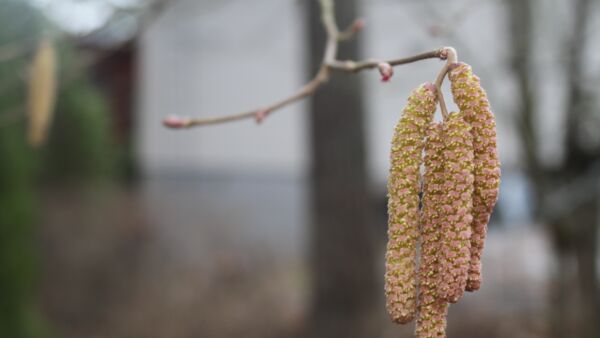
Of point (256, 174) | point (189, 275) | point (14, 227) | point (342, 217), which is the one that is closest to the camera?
point (342, 217)

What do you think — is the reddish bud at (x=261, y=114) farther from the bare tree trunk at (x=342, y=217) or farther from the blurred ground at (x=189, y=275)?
the blurred ground at (x=189, y=275)

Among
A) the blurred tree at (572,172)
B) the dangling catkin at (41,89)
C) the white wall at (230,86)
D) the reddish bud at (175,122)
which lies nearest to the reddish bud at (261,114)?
the reddish bud at (175,122)

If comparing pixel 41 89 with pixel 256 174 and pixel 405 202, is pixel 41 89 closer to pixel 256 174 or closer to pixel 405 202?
pixel 405 202

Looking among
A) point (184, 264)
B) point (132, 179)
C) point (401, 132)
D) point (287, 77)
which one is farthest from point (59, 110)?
point (401, 132)

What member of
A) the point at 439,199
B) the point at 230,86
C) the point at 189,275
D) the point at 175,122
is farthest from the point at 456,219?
the point at 230,86

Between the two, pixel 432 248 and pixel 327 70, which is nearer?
pixel 432 248

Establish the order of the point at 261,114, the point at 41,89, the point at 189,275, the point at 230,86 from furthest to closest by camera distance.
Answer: the point at 230,86 < the point at 189,275 < the point at 41,89 < the point at 261,114

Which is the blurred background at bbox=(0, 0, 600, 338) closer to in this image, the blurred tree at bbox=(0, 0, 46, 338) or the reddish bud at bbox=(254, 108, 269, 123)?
the blurred tree at bbox=(0, 0, 46, 338)
